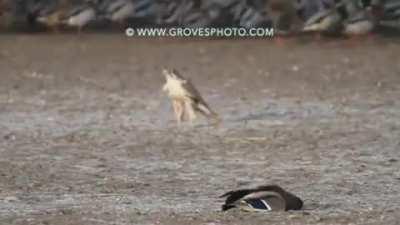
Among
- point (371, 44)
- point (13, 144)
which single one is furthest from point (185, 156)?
point (371, 44)

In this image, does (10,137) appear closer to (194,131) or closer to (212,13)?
(194,131)

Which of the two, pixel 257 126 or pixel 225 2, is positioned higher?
pixel 225 2

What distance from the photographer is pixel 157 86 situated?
13539mm

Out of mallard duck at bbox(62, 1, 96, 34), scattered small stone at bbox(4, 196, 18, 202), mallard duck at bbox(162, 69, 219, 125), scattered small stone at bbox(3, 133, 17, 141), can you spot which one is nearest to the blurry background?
mallard duck at bbox(62, 1, 96, 34)

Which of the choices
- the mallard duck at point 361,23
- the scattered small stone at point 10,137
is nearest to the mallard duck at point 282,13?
the mallard duck at point 361,23

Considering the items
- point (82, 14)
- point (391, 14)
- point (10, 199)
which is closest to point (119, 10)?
point (82, 14)

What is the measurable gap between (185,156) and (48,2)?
3.88 metres

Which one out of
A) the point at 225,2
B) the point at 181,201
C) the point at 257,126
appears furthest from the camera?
the point at 225,2

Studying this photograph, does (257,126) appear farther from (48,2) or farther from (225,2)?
(48,2)

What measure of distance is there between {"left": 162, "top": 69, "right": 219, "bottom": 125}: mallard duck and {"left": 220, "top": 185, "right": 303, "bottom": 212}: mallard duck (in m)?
3.88

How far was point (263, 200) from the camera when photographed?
22.2 feet

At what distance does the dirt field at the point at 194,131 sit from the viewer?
717 centimetres

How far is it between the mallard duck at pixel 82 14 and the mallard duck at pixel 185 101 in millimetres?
1448

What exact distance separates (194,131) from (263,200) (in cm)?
355
